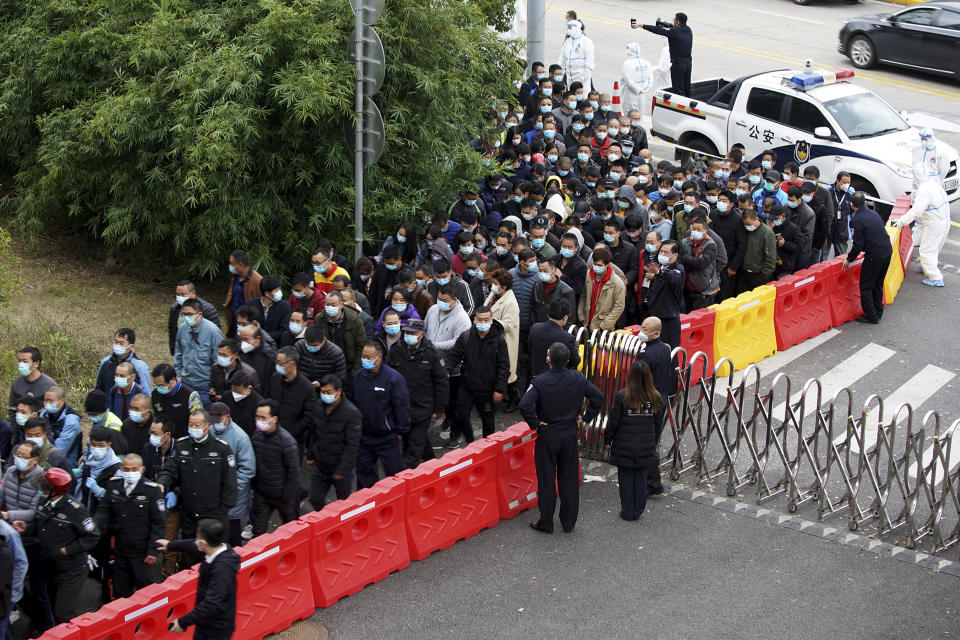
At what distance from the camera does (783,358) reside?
1339 centimetres

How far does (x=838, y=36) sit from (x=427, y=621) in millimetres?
23348

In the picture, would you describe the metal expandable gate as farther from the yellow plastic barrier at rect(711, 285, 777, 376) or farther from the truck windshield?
the truck windshield

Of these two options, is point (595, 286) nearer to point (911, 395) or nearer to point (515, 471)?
point (515, 471)

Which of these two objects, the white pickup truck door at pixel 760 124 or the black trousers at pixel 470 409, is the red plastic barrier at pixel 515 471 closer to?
the black trousers at pixel 470 409

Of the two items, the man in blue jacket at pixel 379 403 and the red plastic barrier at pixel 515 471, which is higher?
the man in blue jacket at pixel 379 403

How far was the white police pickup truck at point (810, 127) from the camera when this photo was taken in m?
16.9

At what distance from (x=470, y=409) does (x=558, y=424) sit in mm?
Answer: 1744

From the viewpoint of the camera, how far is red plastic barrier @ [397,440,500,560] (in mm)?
9086

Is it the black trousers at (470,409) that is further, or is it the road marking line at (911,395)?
the road marking line at (911,395)

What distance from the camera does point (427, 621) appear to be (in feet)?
27.2

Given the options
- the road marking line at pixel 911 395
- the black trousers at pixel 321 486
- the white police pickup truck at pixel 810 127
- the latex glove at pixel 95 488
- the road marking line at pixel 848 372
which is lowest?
the road marking line at pixel 911 395

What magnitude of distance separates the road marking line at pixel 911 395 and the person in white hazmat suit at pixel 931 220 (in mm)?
2774

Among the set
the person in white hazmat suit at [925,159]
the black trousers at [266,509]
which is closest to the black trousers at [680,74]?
the person in white hazmat suit at [925,159]

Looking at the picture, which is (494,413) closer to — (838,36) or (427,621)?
(427,621)
